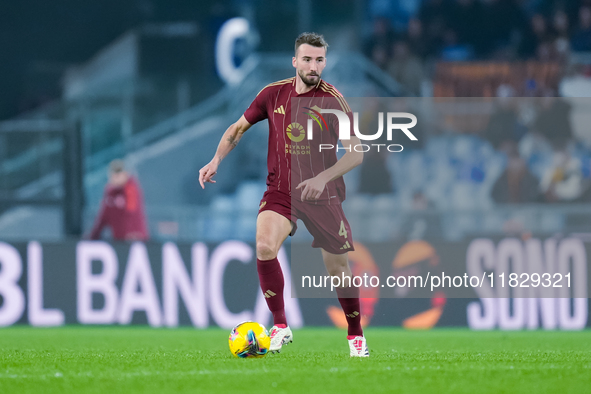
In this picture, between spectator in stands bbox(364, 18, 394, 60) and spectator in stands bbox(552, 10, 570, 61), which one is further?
spectator in stands bbox(364, 18, 394, 60)

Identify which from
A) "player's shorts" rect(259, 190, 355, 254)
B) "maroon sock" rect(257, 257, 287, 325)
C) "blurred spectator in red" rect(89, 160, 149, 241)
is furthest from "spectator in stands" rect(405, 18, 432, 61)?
"maroon sock" rect(257, 257, 287, 325)

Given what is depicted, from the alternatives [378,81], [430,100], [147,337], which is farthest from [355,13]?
[147,337]

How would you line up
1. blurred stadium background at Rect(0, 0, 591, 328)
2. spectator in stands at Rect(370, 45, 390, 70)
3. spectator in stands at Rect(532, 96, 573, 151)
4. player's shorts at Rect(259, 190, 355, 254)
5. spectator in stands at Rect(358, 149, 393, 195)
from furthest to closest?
spectator in stands at Rect(370, 45, 390, 70)
spectator in stands at Rect(532, 96, 573, 151)
spectator in stands at Rect(358, 149, 393, 195)
blurred stadium background at Rect(0, 0, 591, 328)
player's shorts at Rect(259, 190, 355, 254)

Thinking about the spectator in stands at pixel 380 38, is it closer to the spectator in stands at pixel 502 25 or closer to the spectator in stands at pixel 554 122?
the spectator in stands at pixel 502 25

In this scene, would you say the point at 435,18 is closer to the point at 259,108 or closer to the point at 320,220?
the point at 259,108

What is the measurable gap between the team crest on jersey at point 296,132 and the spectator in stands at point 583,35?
8.74 meters

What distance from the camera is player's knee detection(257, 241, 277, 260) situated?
5000 mm

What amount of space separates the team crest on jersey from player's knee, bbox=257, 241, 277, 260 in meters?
0.68

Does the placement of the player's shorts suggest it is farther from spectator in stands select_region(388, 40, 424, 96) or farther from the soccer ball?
spectator in stands select_region(388, 40, 424, 96)

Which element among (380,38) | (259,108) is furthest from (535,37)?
(259,108)

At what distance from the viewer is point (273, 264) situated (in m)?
5.12

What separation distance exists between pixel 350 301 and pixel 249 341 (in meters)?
0.70

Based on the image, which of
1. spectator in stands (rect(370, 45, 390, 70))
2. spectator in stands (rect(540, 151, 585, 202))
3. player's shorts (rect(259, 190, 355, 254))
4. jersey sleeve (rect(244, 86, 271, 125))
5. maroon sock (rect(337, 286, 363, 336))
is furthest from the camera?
spectator in stands (rect(370, 45, 390, 70))

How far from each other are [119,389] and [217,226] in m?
6.21
